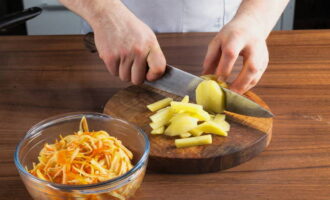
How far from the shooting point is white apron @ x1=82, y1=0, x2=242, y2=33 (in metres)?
1.64

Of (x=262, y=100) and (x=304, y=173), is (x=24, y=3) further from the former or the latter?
(x=304, y=173)

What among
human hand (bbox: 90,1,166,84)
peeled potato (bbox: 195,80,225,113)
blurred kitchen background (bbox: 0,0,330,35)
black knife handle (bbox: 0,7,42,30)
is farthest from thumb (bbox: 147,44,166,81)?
blurred kitchen background (bbox: 0,0,330,35)

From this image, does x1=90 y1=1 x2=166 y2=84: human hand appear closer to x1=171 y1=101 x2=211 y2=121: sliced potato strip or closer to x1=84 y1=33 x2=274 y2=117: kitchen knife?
x1=84 y1=33 x2=274 y2=117: kitchen knife

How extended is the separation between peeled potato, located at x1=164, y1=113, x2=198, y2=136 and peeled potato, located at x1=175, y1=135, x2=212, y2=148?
0.09 feet

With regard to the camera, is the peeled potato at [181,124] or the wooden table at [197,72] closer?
the wooden table at [197,72]

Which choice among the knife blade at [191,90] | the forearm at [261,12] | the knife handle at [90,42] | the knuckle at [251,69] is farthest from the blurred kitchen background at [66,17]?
the knuckle at [251,69]

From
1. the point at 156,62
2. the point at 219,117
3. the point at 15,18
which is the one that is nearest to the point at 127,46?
the point at 156,62

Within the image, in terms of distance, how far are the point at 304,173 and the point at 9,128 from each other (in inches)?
26.6

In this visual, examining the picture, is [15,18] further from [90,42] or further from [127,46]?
[127,46]

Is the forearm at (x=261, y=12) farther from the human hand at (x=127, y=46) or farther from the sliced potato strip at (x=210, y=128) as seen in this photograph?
the sliced potato strip at (x=210, y=128)

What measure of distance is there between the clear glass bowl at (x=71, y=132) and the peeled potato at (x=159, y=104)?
0.17 metres

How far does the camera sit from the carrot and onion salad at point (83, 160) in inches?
33.6

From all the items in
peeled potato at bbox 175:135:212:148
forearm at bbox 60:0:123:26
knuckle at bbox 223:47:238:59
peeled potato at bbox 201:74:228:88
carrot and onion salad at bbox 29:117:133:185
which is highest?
forearm at bbox 60:0:123:26

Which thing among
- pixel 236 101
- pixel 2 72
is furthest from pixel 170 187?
pixel 2 72
